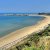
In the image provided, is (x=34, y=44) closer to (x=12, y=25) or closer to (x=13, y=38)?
(x=13, y=38)

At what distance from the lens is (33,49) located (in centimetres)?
972

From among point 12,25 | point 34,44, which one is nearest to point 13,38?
point 34,44

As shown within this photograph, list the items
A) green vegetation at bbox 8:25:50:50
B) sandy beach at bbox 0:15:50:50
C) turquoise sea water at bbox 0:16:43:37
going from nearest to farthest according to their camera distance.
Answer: green vegetation at bbox 8:25:50:50 → sandy beach at bbox 0:15:50:50 → turquoise sea water at bbox 0:16:43:37

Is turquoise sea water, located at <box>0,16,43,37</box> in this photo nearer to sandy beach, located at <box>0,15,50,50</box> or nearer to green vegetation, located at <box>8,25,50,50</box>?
sandy beach, located at <box>0,15,50,50</box>

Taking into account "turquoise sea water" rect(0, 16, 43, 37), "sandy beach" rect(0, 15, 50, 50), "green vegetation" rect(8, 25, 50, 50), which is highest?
"green vegetation" rect(8, 25, 50, 50)

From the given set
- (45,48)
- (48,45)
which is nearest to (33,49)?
(45,48)

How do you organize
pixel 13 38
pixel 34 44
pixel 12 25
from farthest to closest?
pixel 12 25 < pixel 13 38 < pixel 34 44

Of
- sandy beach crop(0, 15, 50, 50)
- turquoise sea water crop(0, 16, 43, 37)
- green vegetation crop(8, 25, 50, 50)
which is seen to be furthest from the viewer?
turquoise sea water crop(0, 16, 43, 37)

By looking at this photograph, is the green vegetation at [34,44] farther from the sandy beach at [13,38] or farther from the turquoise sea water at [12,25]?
the turquoise sea water at [12,25]

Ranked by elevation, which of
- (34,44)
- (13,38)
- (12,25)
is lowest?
(12,25)

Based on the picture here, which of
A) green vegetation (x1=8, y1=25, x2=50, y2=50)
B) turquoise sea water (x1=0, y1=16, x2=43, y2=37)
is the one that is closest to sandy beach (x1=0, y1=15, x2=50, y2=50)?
turquoise sea water (x1=0, y1=16, x2=43, y2=37)

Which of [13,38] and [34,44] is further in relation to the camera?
[13,38]

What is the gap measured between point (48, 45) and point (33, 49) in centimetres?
198

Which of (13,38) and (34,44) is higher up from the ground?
(34,44)
